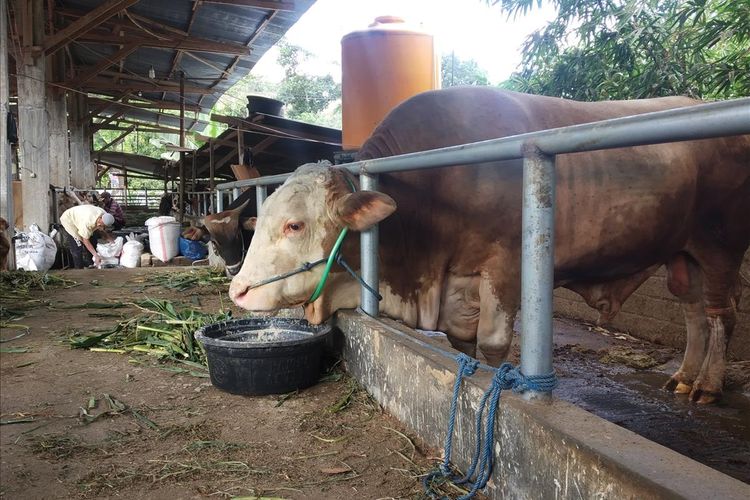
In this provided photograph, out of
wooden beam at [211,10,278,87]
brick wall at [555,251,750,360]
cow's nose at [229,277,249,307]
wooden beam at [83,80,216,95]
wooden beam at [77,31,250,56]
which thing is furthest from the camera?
wooden beam at [83,80,216,95]

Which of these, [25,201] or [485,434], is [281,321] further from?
[25,201]

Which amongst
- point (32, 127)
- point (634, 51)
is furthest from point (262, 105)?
point (634, 51)

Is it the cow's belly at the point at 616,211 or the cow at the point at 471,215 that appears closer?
the cow at the point at 471,215

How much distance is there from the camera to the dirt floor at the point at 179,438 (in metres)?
2.04

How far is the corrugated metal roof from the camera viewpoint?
36.0 feet

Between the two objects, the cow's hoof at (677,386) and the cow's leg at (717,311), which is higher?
the cow's leg at (717,311)

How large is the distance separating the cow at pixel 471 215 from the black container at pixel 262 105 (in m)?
9.86

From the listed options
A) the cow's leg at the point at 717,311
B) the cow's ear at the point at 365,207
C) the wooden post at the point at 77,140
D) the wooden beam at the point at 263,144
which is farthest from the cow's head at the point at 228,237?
the wooden post at the point at 77,140

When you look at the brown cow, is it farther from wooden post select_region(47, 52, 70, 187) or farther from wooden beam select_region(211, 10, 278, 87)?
wooden post select_region(47, 52, 70, 187)

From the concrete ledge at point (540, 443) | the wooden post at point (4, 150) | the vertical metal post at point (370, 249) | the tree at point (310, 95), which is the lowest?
the concrete ledge at point (540, 443)

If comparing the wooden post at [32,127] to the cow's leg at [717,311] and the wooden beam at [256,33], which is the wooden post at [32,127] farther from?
the cow's leg at [717,311]

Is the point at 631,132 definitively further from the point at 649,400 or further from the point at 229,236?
the point at 229,236

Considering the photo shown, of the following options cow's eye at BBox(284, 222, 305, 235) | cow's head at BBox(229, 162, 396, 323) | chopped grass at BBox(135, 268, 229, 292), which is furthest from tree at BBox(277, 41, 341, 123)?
cow's eye at BBox(284, 222, 305, 235)

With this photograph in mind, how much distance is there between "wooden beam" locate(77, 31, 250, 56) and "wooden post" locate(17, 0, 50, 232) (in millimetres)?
2294
